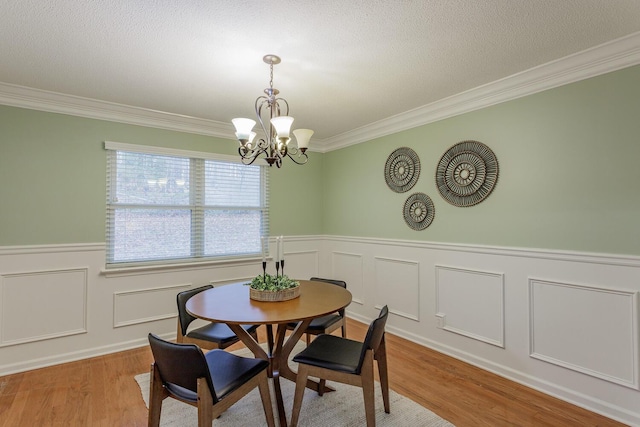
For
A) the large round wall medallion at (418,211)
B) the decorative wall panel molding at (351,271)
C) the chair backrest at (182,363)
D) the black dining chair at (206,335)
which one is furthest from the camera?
the decorative wall panel molding at (351,271)

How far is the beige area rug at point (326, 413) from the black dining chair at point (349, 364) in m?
0.15

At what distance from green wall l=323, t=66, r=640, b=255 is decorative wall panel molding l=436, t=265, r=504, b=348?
0.32 meters

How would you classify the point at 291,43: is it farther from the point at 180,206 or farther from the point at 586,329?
the point at 586,329

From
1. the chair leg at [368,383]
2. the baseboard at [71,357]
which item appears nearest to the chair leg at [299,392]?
the chair leg at [368,383]

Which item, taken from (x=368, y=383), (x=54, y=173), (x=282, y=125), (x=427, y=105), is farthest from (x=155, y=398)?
(x=427, y=105)

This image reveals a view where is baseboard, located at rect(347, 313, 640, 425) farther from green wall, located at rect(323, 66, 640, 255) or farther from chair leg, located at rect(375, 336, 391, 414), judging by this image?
chair leg, located at rect(375, 336, 391, 414)

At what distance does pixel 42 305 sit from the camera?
2.90 meters

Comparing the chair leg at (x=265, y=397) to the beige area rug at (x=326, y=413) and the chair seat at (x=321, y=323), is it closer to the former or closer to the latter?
the beige area rug at (x=326, y=413)

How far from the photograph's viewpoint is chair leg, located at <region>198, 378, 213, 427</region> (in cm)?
150

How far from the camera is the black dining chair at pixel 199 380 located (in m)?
1.50

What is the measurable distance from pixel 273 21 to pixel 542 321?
2.81 m

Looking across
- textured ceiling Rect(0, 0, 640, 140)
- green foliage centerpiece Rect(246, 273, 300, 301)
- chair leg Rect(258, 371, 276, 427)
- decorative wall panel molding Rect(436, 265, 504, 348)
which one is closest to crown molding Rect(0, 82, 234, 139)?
textured ceiling Rect(0, 0, 640, 140)

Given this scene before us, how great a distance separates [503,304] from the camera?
8.96ft

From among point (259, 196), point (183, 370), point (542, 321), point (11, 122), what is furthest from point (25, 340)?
point (542, 321)
